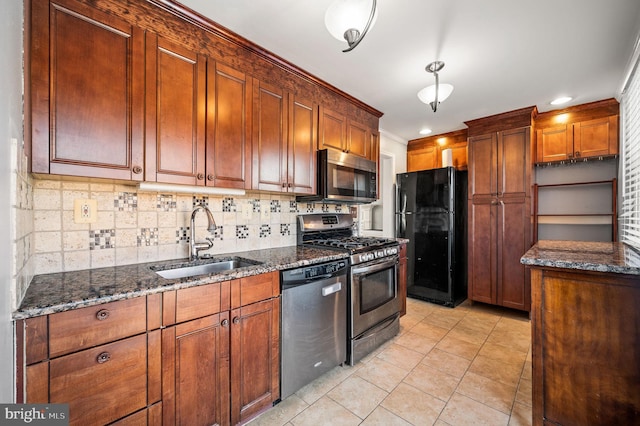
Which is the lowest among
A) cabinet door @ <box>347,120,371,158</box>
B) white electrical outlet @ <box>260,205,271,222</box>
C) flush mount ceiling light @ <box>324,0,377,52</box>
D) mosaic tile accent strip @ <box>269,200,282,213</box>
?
white electrical outlet @ <box>260,205,271,222</box>

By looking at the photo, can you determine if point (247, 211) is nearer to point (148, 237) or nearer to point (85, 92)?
point (148, 237)

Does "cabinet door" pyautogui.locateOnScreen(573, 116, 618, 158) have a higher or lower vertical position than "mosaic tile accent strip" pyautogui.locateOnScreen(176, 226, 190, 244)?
higher

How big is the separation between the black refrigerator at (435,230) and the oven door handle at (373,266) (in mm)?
1296

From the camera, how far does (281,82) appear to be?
2176mm

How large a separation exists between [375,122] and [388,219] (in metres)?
1.62

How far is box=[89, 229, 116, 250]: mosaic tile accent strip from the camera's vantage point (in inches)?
59.7

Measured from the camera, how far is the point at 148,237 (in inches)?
67.7

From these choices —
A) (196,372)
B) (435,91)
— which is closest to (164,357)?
(196,372)

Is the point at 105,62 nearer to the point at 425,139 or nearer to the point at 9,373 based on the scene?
the point at 9,373

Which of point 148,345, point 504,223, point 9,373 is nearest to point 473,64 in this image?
point 504,223

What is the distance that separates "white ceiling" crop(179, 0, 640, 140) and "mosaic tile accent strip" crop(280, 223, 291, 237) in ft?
4.60

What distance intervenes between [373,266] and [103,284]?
6.00 feet

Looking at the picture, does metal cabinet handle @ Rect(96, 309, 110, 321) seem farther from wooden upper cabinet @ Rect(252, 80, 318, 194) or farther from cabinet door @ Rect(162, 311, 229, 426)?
wooden upper cabinet @ Rect(252, 80, 318, 194)

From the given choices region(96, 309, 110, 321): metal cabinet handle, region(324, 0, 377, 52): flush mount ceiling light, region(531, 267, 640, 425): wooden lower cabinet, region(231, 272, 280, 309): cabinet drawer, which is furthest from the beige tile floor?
region(324, 0, 377, 52): flush mount ceiling light
